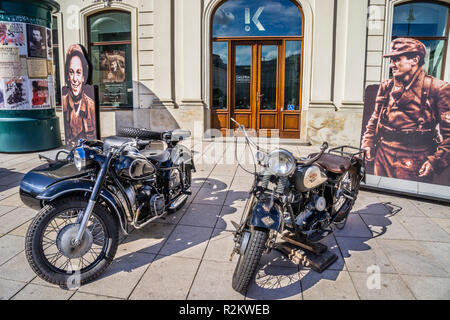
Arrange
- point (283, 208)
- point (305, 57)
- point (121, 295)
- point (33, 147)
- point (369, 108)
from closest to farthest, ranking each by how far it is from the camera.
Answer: point (121, 295) < point (283, 208) < point (369, 108) < point (33, 147) < point (305, 57)

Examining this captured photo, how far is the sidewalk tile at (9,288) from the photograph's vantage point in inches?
98.0

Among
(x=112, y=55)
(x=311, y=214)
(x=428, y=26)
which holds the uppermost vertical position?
(x=428, y=26)

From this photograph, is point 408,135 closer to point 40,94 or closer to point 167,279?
point 167,279

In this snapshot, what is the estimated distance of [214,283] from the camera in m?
2.69

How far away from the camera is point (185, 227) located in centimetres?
375

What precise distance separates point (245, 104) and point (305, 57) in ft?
6.65

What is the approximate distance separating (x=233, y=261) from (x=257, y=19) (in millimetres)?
7751

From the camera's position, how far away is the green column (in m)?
7.07

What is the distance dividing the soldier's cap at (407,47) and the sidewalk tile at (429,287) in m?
3.14

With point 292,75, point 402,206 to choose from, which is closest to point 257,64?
point 292,75

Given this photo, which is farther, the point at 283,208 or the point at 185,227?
the point at 185,227
